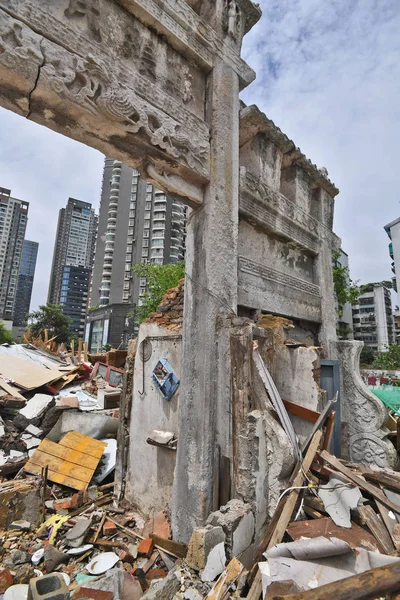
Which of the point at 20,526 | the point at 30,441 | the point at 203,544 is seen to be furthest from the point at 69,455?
the point at 203,544

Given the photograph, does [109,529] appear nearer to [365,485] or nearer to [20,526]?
[20,526]

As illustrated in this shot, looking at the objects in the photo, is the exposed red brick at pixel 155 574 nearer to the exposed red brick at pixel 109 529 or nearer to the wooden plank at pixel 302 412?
the exposed red brick at pixel 109 529

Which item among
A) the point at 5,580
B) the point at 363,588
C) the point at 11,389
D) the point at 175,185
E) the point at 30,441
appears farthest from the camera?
the point at 11,389

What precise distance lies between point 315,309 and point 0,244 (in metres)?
81.7

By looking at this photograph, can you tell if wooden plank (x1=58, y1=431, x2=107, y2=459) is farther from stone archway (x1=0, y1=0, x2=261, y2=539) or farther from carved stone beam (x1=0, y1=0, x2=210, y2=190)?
carved stone beam (x1=0, y1=0, x2=210, y2=190)

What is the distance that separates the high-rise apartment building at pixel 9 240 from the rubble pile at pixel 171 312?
251ft

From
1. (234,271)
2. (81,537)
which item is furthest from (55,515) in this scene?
(234,271)

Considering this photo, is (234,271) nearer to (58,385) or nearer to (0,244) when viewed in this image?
(58,385)

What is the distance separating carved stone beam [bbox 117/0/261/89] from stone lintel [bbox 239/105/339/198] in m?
0.52

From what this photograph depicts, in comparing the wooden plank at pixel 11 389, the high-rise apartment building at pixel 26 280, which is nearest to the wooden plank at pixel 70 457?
the wooden plank at pixel 11 389

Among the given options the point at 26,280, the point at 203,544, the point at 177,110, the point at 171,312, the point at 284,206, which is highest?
the point at 26,280

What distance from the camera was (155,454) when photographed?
419 cm

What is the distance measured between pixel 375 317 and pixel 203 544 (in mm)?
68684

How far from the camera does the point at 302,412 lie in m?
3.49
